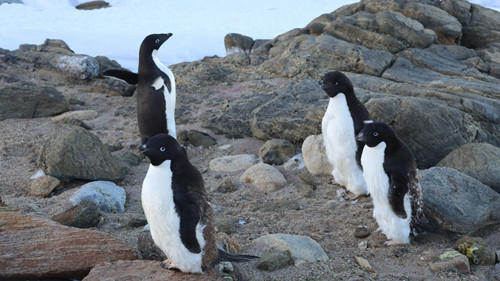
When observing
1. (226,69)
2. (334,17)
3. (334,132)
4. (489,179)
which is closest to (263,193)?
(334,132)

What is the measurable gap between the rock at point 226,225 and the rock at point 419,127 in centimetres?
250

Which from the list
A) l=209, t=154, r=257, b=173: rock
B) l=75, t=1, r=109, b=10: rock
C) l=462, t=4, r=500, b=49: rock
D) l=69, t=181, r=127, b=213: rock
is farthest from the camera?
l=75, t=1, r=109, b=10: rock

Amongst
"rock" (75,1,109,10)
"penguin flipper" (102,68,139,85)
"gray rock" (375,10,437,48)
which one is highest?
"rock" (75,1,109,10)

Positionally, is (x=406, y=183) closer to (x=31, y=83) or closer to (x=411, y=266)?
(x=411, y=266)

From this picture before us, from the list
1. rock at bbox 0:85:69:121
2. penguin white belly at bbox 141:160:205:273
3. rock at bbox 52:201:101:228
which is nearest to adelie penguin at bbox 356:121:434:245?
penguin white belly at bbox 141:160:205:273

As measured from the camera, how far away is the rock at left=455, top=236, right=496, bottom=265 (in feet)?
13.8

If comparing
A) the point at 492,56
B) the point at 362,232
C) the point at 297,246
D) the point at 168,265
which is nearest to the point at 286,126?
the point at 362,232

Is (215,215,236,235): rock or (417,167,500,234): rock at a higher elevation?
(417,167,500,234): rock

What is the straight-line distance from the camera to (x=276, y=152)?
6.61m

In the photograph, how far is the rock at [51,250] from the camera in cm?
362

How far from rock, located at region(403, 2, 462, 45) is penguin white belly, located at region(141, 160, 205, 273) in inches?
351

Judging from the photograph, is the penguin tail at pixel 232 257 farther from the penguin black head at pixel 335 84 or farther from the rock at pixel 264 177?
the penguin black head at pixel 335 84

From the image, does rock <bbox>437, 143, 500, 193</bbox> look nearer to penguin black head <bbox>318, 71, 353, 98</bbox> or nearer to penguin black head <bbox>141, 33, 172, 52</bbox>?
penguin black head <bbox>318, 71, 353, 98</bbox>

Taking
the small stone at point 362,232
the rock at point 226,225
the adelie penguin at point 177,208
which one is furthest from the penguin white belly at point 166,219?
the small stone at point 362,232
